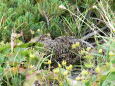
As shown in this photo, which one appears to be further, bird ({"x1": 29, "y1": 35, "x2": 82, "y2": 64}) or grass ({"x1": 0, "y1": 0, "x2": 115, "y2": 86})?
bird ({"x1": 29, "y1": 35, "x2": 82, "y2": 64})

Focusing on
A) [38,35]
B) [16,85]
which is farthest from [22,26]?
[16,85]

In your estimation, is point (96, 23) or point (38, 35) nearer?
point (38, 35)

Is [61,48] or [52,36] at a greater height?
[52,36]

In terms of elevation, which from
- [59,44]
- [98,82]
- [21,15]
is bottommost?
[98,82]

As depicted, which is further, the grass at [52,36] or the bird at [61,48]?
the bird at [61,48]

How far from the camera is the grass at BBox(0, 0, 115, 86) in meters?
2.87

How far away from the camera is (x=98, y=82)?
270cm

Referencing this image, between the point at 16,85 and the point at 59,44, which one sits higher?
the point at 59,44

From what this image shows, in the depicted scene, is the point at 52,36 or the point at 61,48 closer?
A: the point at 61,48

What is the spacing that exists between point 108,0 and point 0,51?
55.7 inches

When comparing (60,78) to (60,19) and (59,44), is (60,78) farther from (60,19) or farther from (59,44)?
(60,19)

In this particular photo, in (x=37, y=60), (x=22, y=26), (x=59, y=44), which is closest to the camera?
(x=37, y=60)

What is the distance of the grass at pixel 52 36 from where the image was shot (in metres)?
2.87

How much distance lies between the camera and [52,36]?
4.07 m
